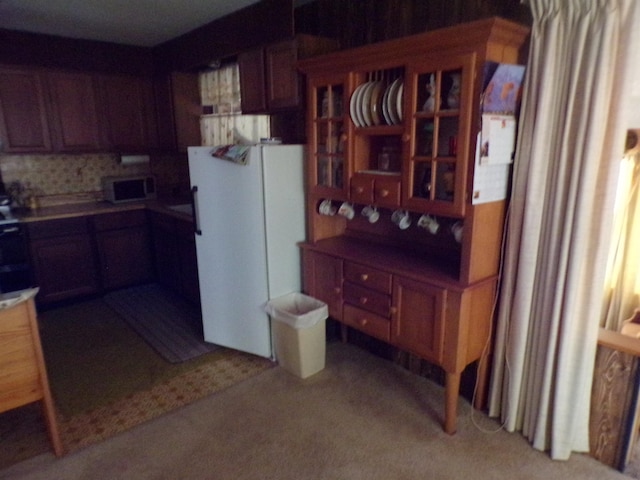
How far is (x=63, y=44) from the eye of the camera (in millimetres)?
3742

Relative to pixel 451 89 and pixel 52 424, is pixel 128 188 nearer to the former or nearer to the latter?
pixel 52 424

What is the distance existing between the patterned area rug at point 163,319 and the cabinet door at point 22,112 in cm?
151

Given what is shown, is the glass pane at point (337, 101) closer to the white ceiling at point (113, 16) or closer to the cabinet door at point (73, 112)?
the white ceiling at point (113, 16)

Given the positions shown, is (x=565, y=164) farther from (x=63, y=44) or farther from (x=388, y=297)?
(x=63, y=44)

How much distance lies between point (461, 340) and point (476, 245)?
461mm

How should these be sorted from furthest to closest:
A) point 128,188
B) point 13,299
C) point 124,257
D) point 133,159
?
point 133,159 < point 128,188 < point 124,257 < point 13,299

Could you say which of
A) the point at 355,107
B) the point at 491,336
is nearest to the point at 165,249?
the point at 355,107

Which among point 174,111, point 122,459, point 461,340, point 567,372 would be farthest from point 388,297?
point 174,111

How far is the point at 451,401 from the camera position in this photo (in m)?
2.18

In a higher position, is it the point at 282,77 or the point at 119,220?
the point at 282,77

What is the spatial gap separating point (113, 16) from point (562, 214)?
327 cm

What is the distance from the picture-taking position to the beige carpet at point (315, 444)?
1.99m

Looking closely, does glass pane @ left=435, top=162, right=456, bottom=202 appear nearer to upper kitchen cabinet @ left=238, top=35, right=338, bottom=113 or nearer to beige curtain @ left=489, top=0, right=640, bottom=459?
beige curtain @ left=489, top=0, right=640, bottom=459

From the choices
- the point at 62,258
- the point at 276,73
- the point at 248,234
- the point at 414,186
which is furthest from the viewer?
the point at 62,258
